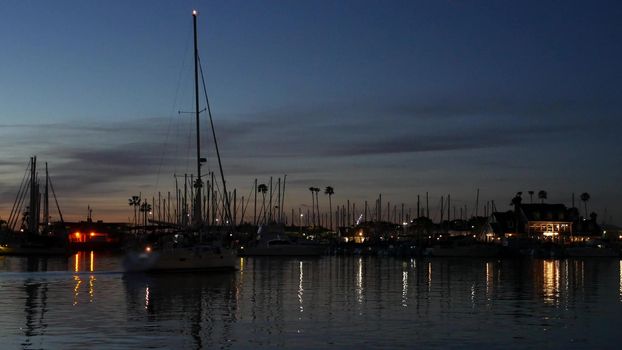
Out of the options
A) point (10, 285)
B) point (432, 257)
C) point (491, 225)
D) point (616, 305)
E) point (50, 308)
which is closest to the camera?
point (50, 308)

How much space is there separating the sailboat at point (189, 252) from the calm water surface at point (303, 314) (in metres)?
4.27

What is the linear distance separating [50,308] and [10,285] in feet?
54.3

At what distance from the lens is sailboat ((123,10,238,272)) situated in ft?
209

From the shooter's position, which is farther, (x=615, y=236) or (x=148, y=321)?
(x=615, y=236)

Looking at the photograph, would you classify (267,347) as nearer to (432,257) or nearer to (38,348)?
(38,348)

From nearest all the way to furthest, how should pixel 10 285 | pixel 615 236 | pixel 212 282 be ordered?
pixel 10 285 → pixel 212 282 → pixel 615 236

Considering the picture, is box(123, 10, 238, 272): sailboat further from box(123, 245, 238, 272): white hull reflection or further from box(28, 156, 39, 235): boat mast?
box(28, 156, 39, 235): boat mast

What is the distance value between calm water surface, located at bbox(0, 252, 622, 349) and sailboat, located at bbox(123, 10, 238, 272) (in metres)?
4.27

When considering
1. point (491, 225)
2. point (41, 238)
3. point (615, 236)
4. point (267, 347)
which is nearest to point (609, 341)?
point (267, 347)

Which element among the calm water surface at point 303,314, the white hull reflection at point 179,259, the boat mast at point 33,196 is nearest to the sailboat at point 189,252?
the white hull reflection at point 179,259

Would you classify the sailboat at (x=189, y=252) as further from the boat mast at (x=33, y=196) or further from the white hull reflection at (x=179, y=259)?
the boat mast at (x=33, y=196)

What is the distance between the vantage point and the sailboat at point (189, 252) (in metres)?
63.6

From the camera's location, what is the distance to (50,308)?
38.0 meters

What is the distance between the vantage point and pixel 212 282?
185 feet
